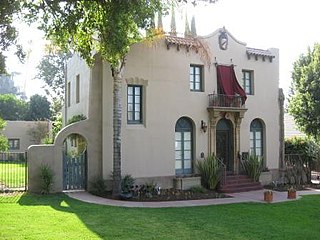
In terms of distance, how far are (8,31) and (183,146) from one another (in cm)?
1095

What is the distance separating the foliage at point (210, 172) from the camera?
1816 centimetres

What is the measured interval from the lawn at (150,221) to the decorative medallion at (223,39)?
8.89 metres

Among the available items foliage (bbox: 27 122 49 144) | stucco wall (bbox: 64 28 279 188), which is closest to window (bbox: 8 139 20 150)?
foliage (bbox: 27 122 49 144)

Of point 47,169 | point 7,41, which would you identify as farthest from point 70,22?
point 47,169

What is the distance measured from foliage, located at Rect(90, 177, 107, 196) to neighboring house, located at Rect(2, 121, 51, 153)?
1034 inches

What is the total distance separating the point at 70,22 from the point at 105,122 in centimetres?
653

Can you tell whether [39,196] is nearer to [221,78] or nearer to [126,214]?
[126,214]

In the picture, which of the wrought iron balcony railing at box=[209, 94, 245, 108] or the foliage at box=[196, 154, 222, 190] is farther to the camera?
the wrought iron balcony railing at box=[209, 94, 245, 108]

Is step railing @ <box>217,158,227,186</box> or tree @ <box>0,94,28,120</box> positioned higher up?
tree @ <box>0,94,28,120</box>

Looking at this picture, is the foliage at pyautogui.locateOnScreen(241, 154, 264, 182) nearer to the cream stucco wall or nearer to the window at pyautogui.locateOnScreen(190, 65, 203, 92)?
the window at pyautogui.locateOnScreen(190, 65, 203, 92)

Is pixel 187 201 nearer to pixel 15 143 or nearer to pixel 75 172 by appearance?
pixel 75 172

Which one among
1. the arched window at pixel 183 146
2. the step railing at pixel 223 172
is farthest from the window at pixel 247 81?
the step railing at pixel 223 172

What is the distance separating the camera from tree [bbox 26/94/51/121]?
2080 inches

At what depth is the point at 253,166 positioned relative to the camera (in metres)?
19.6
